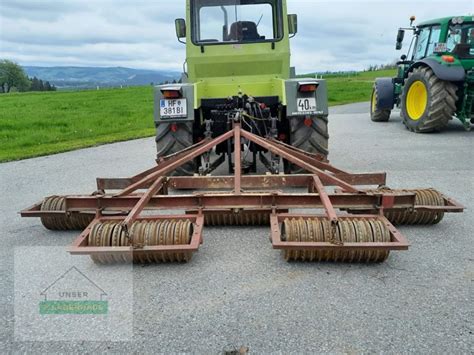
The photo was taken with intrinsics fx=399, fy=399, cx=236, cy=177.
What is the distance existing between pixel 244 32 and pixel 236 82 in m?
0.68

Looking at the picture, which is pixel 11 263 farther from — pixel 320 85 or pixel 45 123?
pixel 45 123

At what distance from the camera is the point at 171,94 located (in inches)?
184

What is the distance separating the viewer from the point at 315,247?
273cm

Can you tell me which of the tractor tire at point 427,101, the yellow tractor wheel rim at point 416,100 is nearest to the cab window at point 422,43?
the tractor tire at point 427,101

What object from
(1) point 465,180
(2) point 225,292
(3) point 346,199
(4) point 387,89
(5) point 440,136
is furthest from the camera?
(4) point 387,89

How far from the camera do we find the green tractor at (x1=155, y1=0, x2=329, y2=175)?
16.1 ft

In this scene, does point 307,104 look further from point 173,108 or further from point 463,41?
point 463,41

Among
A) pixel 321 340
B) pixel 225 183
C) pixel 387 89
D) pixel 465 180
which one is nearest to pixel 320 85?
pixel 225 183

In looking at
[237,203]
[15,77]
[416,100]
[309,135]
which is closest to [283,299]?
[237,203]

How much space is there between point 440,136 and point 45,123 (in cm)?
1037

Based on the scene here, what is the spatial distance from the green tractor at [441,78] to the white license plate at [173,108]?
228 inches

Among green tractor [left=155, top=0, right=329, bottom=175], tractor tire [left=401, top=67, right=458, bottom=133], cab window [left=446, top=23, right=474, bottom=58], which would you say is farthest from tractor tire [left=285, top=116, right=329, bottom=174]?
cab window [left=446, top=23, right=474, bottom=58]

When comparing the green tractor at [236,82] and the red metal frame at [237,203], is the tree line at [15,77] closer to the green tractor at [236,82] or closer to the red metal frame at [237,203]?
the green tractor at [236,82]
